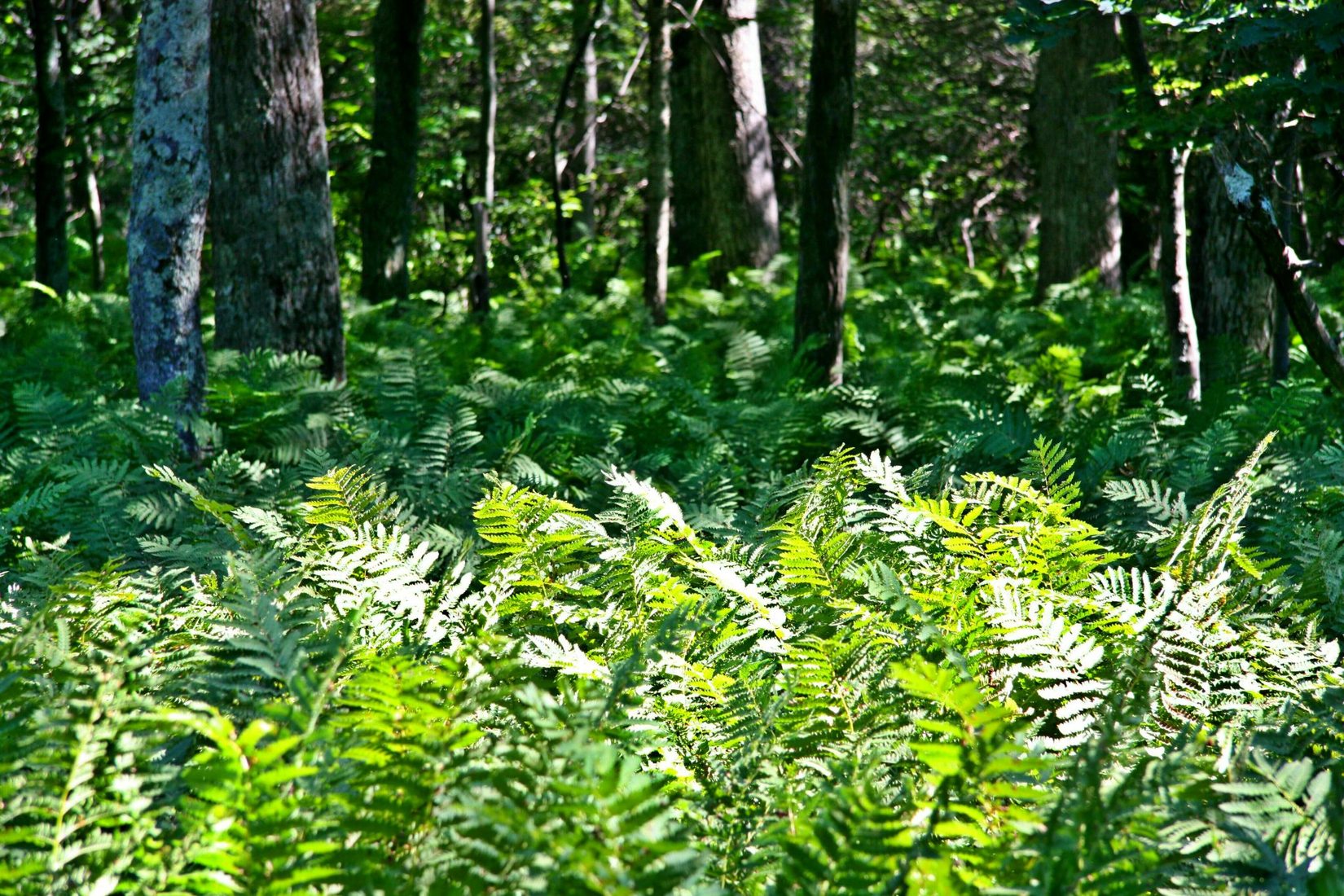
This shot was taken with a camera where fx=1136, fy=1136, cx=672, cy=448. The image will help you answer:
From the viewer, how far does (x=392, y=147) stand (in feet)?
31.4

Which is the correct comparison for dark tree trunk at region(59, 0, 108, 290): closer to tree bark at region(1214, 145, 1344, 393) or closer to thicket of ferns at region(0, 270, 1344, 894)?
thicket of ferns at region(0, 270, 1344, 894)

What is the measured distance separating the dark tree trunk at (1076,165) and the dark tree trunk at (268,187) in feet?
22.1

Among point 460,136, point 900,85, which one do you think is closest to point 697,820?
point 900,85

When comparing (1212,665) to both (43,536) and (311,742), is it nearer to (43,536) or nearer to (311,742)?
(311,742)

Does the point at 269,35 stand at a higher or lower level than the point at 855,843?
higher

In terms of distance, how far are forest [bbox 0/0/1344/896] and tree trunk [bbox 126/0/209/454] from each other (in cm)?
2

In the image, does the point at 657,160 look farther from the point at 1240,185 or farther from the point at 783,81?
the point at 783,81

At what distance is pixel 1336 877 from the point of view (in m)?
1.45

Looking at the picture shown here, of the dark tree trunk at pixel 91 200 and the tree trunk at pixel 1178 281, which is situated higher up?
the dark tree trunk at pixel 91 200

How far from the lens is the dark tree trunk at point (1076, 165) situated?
9820 mm

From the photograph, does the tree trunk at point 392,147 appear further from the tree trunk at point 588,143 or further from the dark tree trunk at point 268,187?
the dark tree trunk at point 268,187

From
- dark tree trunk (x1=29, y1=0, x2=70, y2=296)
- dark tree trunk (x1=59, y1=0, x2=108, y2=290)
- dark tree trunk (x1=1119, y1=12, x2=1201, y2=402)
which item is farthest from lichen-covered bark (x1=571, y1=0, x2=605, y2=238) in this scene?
dark tree trunk (x1=1119, y1=12, x2=1201, y2=402)

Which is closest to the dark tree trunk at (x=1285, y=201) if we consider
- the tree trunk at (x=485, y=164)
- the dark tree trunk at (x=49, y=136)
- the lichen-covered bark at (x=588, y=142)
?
the tree trunk at (x=485, y=164)

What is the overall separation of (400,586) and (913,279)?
9.85 meters
